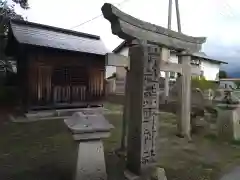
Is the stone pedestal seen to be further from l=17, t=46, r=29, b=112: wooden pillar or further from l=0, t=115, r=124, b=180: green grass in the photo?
l=17, t=46, r=29, b=112: wooden pillar

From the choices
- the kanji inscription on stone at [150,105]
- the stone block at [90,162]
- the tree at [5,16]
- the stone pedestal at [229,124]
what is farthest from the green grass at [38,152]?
the tree at [5,16]

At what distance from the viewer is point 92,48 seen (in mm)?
13836

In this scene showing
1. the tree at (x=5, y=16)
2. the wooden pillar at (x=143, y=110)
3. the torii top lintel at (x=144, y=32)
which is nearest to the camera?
the wooden pillar at (x=143, y=110)

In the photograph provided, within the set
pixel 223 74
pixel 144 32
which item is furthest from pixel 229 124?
pixel 223 74

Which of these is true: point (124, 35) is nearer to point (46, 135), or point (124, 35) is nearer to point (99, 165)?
point (99, 165)

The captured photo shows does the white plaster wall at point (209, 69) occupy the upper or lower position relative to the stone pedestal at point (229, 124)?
upper

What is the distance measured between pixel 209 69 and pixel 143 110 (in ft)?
87.8

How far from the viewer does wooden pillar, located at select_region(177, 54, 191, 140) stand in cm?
788

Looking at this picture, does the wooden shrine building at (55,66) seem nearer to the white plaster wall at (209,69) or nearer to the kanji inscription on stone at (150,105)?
the kanji inscription on stone at (150,105)

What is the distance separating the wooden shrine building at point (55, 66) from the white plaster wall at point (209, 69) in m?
17.3

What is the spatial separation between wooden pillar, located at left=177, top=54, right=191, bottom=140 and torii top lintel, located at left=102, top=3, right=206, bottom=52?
0.45m

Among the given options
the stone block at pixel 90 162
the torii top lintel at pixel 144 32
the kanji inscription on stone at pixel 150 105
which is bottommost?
the stone block at pixel 90 162

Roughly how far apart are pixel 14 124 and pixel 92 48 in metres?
5.89

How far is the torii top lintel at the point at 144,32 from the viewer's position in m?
5.42
